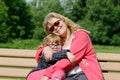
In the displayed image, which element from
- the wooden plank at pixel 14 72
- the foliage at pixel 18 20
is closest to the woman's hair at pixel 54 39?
A: the wooden plank at pixel 14 72

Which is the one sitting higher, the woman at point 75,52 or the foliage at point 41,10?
the foliage at point 41,10

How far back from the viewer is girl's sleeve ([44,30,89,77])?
4359 millimetres

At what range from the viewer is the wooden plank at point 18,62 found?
16.9 feet

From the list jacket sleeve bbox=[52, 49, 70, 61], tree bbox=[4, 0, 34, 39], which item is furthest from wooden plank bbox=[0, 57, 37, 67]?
tree bbox=[4, 0, 34, 39]

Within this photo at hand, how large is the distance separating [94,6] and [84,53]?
180 ft

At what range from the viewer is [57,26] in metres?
4.60

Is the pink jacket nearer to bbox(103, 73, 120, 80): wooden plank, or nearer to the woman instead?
the woman

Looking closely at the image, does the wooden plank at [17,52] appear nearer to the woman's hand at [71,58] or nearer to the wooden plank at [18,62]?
the wooden plank at [18,62]

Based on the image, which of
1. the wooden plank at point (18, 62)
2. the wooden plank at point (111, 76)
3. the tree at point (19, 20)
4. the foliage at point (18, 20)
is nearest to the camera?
the wooden plank at point (111, 76)

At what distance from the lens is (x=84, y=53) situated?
4438 millimetres

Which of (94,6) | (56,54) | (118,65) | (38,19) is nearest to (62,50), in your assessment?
(56,54)

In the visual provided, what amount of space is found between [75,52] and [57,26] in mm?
388

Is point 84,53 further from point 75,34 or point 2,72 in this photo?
point 2,72

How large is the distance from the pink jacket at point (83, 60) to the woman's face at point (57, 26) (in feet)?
0.55
